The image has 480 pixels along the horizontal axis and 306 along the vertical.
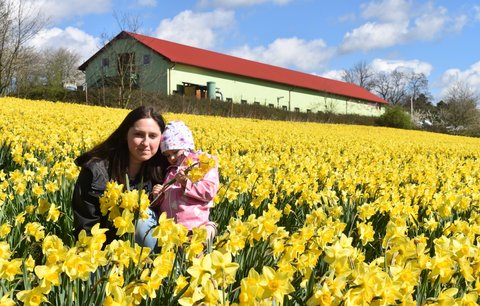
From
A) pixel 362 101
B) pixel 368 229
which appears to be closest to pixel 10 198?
pixel 368 229

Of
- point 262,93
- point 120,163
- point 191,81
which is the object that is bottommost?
point 120,163

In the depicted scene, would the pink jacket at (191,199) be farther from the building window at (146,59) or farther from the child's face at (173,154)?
the building window at (146,59)

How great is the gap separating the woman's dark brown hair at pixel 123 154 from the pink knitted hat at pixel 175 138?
0.11m

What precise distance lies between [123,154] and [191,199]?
55 centimetres

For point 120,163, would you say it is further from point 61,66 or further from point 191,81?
point 61,66

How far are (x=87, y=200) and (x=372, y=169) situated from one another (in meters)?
3.67

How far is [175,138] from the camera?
2.91m

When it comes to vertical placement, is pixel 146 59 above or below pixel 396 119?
above

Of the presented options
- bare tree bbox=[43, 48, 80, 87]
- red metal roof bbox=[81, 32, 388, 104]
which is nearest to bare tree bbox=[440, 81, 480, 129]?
red metal roof bbox=[81, 32, 388, 104]

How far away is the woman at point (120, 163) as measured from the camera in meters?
2.71

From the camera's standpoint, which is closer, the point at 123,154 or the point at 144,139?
the point at 144,139

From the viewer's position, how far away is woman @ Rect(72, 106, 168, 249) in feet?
8.89

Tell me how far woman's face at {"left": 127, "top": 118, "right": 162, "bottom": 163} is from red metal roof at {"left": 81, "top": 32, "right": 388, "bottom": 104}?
89.6 feet

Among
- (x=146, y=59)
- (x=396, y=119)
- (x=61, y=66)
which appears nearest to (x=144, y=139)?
(x=146, y=59)
